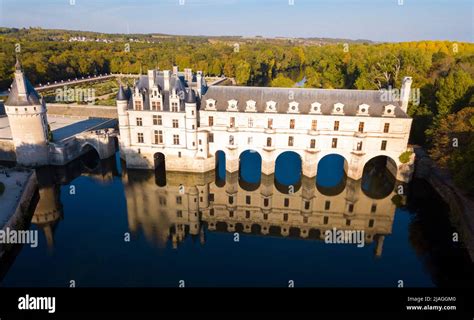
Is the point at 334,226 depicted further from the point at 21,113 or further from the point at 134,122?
the point at 21,113

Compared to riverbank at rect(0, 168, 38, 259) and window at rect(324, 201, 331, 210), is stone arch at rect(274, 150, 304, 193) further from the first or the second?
riverbank at rect(0, 168, 38, 259)

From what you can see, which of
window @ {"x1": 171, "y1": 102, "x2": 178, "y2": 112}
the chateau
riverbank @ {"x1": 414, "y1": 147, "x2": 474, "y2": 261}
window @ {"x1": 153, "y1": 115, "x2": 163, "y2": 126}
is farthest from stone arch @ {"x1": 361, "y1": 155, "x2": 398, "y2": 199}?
window @ {"x1": 153, "y1": 115, "x2": 163, "y2": 126}

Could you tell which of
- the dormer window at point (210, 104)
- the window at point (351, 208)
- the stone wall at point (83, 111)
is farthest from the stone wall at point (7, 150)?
the window at point (351, 208)

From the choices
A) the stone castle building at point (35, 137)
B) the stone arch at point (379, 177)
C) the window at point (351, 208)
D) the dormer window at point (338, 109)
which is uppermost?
the dormer window at point (338, 109)

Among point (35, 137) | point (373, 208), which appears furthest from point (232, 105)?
point (35, 137)

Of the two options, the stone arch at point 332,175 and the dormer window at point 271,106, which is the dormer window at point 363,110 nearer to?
the stone arch at point 332,175
